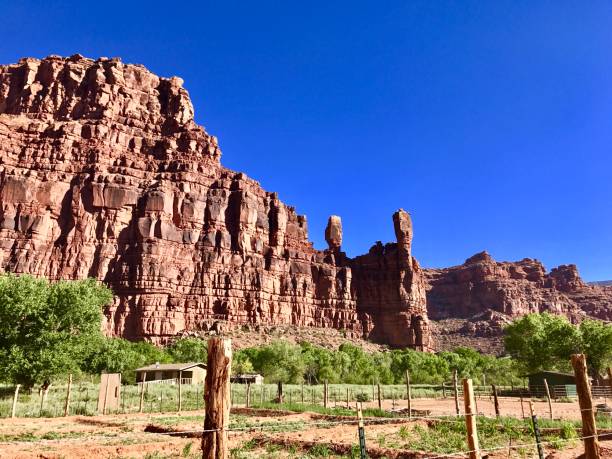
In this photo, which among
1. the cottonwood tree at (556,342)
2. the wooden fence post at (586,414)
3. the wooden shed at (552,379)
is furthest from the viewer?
the cottonwood tree at (556,342)

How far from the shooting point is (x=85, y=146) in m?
99.4

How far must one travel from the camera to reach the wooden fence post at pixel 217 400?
6.17 meters

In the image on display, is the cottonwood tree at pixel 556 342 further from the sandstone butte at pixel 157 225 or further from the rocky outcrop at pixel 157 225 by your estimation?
the rocky outcrop at pixel 157 225

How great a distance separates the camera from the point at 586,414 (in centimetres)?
1015

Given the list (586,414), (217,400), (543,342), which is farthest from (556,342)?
(217,400)

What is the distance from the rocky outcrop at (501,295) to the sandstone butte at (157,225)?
61737mm

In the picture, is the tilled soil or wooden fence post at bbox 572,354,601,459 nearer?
wooden fence post at bbox 572,354,601,459

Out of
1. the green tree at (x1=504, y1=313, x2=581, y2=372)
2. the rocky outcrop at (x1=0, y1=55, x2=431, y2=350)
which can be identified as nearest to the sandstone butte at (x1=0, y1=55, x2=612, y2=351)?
the rocky outcrop at (x1=0, y1=55, x2=431, y2=350)

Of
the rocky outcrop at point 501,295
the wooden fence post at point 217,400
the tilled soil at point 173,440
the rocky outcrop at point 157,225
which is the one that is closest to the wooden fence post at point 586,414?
the tilled soil at point 173,440

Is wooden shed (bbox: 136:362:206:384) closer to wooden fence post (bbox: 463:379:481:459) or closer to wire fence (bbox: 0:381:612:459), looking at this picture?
wire fence (bbox: 0:381:612:459)

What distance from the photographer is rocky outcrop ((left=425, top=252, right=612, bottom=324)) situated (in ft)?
571

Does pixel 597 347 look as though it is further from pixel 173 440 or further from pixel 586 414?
pixel 173 440

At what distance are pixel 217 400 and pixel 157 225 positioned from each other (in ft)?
300

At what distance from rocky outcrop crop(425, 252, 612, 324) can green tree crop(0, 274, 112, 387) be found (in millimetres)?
158794
